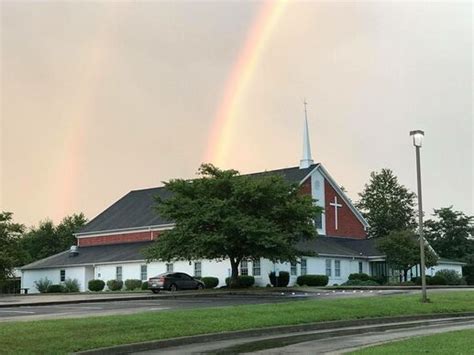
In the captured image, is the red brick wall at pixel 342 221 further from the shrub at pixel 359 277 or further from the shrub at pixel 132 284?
the shrub at pixel 132 284

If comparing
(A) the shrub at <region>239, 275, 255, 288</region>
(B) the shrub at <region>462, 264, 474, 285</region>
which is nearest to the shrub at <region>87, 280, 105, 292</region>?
(A) the shrub at <region>239, 275, 255, 288</region>

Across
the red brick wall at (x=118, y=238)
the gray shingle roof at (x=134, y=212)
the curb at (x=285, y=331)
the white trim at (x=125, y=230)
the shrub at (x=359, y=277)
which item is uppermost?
the gray shingle roof at (x=134, y=212)

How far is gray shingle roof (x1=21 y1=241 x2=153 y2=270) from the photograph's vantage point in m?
62.9

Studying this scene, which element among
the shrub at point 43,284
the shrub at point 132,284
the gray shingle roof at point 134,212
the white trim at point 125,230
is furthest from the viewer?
the shrub at point 43,284

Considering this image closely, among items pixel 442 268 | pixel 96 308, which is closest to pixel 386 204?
pixel 442 268

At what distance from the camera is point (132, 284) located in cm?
5878

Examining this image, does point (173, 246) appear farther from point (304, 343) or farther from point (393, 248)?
point (304, 343)

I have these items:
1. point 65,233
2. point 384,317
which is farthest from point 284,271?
point 65,233

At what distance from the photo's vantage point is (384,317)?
892 inches

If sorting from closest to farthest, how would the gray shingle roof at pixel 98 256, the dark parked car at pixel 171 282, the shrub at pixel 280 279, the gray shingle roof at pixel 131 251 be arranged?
the dark parked car at pixel 171 282, the shrub at pixel 280 279, the gray shingle roof at pixel 131 251, the gray shingle roof at pixel 98 256

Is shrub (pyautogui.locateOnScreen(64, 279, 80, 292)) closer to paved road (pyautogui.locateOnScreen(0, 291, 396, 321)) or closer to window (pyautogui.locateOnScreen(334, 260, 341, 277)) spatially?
window (pyautogui.locateOnScreen(334, 260, 341, 277))

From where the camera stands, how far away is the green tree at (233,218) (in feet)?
143

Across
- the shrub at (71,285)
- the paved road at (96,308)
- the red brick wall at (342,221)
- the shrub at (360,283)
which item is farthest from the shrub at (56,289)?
the paved road at (96,308)

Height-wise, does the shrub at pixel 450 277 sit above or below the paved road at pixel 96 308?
below
